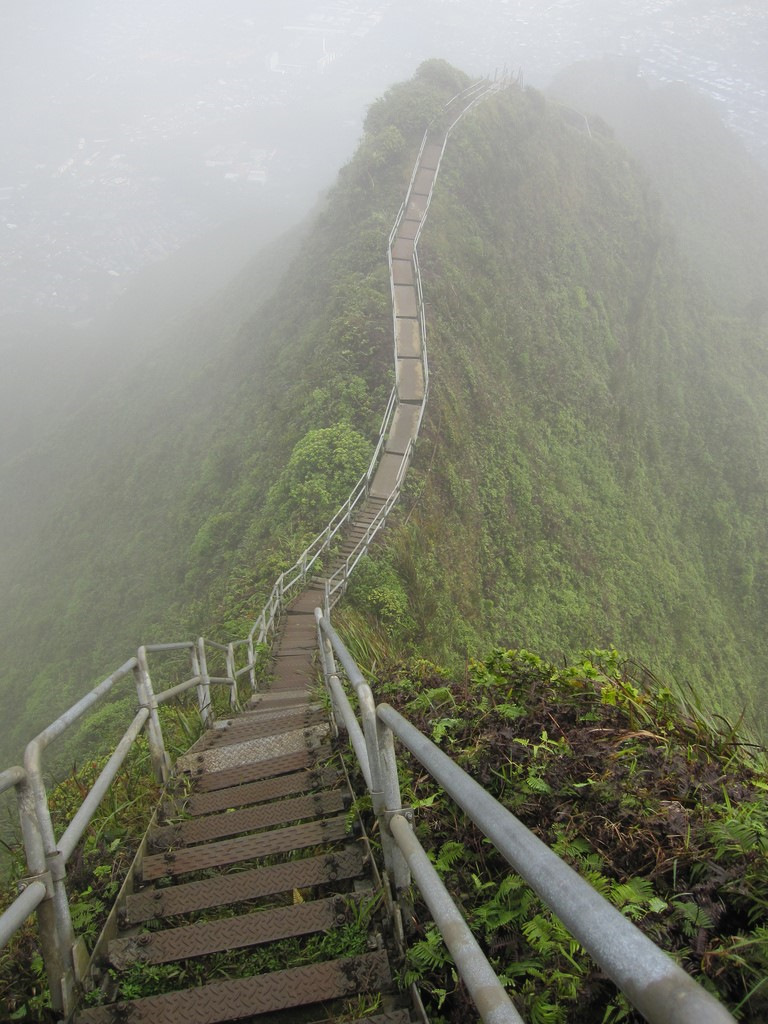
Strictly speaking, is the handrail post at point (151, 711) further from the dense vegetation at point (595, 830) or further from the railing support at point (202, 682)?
the railing support at point (202, 682)

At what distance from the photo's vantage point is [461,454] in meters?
16.7

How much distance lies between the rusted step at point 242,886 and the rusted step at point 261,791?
0.84 m

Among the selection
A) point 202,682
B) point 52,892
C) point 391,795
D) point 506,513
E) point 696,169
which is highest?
point 696,169

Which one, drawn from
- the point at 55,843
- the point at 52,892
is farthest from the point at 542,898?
the point at 55,843

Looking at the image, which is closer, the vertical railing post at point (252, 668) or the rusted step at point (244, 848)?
the rusted step at point (244, 848)

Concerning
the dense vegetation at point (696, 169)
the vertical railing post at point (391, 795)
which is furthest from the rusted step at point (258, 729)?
the dense vegetation at point (696, 169)

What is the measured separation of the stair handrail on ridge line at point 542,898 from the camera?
0.76 m

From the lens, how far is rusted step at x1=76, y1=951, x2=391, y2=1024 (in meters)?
2.31

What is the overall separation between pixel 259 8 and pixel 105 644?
18170cm

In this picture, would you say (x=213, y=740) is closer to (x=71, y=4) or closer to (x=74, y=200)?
(x=74, y=200)

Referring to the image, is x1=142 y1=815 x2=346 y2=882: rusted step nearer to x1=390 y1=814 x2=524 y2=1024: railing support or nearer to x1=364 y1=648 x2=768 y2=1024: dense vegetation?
x1=364 y1=648 x2=768 y2=1024: dense vegetation

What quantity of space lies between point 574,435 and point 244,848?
67.9 ft

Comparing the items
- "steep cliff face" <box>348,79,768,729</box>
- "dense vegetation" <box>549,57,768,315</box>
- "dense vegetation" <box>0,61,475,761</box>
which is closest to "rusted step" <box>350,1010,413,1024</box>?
"steep cliff face" <box>348,79,768,729</box>

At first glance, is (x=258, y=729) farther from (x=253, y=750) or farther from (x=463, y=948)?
(x=463, y=948)
